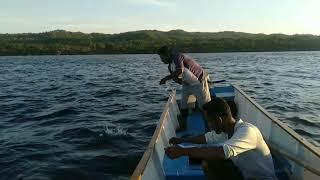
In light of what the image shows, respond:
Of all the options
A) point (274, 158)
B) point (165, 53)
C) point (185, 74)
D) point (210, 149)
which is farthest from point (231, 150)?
point (185, 74)

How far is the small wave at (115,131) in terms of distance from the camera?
15.4 m

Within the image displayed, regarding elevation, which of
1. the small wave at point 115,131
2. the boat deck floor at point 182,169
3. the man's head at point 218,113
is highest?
the man's head at point 218,113

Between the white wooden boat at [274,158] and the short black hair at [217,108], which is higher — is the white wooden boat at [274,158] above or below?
below

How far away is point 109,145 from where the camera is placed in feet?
45.5

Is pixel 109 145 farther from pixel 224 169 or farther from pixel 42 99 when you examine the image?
pixel 42 99

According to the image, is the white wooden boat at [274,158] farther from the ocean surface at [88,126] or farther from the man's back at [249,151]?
the ocean surface at [88,126]

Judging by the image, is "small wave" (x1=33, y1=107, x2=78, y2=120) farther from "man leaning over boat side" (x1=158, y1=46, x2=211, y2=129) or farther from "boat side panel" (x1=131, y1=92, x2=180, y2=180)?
"boat side panel" (x1=131, y1=92, x2=180, y2=180)

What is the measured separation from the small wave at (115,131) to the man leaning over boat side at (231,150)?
9161 millimetres

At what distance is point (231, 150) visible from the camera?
225 inches

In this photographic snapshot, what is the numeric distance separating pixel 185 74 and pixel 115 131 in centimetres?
491

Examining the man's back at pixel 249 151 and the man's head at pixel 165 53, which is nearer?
the man's back at pixel 249 151

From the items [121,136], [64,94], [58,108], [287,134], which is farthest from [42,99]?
[287,134]

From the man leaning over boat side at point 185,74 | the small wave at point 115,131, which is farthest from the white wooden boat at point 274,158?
the small wave at point 115,131

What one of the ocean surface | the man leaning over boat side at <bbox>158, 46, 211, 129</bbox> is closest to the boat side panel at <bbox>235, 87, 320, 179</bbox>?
the man leaning over boat side at <bbox>158, 46, 211, 129</bbox>
